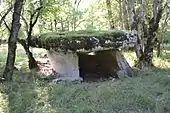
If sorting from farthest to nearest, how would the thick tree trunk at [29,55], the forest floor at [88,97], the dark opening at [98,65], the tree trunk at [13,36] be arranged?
the thick tree trunk at [29,55]
the dark opening at [98,65]
the tree trunk at [13,36]
the forest floor at [88,97]

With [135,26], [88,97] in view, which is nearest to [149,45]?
[135,26]

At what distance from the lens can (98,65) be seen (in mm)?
11984

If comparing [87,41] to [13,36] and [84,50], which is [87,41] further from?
[13,36]

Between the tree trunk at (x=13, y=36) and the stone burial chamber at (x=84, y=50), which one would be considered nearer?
the tree trunk at (x=13, y=36)

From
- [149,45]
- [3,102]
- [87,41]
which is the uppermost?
[87,41]

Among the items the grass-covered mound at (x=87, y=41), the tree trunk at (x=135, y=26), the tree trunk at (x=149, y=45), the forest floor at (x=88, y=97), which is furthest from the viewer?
the tree trunk at (x=135, y=26)

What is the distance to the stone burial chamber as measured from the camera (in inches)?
382

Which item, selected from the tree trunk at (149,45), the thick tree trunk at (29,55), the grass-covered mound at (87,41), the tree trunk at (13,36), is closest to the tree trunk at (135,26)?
the tree trunk at (149,45)

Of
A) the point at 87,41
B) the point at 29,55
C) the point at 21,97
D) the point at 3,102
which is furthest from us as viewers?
the point at 29,55

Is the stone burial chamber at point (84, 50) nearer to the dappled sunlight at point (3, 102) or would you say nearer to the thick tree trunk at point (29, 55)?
the thick tree trunk at point (29, 55)

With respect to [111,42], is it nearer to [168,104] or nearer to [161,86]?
[161,86]

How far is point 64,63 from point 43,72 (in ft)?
3.01

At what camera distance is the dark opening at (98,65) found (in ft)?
35.4

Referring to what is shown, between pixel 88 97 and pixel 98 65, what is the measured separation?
4.74m
